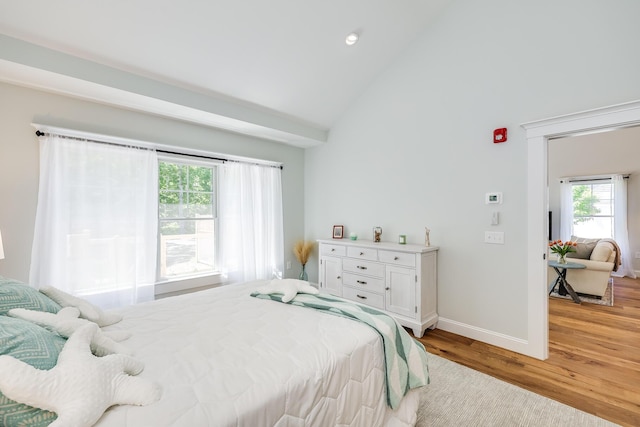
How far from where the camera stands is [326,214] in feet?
14.5

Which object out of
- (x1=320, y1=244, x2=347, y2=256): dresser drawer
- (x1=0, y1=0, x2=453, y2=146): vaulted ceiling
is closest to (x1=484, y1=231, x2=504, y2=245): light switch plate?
(x1=320, y1=244, x2=347, y2=256): dresser drawer

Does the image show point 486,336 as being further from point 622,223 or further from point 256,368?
point 622,223

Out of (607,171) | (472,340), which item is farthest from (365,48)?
(607,171)

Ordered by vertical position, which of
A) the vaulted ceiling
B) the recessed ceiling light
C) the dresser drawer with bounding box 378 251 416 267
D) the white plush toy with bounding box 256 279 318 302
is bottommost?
the white plush toy with bounding box 256 279 318 302

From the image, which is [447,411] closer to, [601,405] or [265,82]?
[601,405]

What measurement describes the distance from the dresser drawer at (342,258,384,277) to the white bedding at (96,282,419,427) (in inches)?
60.9

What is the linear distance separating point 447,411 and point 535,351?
127 centimetres

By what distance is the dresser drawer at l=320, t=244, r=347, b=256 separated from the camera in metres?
3.60

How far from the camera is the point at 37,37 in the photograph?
2150 millimetres

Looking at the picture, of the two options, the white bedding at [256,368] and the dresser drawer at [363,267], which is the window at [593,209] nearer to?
the dresser drawer at [363,267]

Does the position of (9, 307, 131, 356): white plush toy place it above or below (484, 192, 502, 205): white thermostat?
below

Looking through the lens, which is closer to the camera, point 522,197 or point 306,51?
point 522,197

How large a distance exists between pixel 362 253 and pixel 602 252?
3.89 m

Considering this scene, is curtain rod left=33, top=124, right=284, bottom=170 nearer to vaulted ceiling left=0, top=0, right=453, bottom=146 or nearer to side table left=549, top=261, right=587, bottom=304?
vaulted ceiling left=0, top=0, right=453, bottom=146
